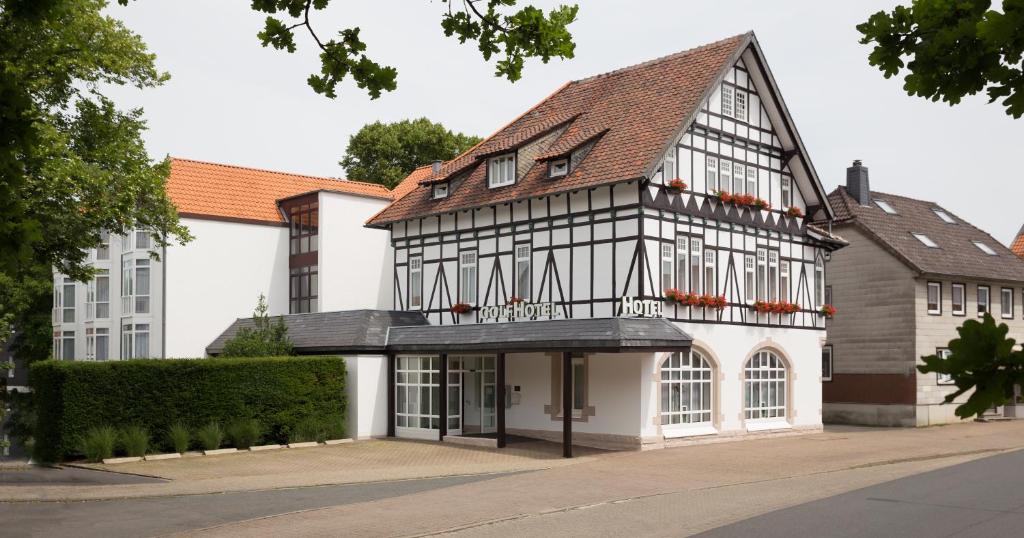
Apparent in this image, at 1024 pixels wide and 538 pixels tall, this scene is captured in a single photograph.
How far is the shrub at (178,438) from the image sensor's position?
23.6 metres

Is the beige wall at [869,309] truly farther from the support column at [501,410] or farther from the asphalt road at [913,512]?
the support column at [501,410]

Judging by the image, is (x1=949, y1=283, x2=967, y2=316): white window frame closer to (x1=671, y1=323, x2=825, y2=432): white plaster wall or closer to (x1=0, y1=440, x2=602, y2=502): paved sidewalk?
(x1=671, y1=323, x2=825, y2=432): white plaster wall

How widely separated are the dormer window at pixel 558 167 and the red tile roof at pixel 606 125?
26cm

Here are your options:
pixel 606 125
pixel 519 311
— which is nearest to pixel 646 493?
pixel 519 311

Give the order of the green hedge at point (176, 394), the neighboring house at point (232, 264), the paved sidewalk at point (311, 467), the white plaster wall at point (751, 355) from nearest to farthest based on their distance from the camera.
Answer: the paved sidewalk at point (311, 467) < the green hedge at point (176, 394) < the white plaster wall at point (751, 355) < the neighboring house at point (232, 264)

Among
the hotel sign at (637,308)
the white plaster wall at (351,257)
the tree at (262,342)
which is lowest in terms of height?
the tree at (262,342)

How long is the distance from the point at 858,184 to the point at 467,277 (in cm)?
1745

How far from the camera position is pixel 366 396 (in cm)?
2827

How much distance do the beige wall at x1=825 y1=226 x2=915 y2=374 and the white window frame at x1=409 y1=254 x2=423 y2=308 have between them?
50.1 feet

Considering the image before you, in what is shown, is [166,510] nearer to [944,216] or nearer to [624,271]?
[624,271]

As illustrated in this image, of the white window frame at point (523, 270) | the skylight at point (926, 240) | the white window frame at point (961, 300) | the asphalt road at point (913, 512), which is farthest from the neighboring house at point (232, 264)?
the asphalt road at point (913, 512)

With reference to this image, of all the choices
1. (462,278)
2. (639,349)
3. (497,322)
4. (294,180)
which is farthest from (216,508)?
(294,180)

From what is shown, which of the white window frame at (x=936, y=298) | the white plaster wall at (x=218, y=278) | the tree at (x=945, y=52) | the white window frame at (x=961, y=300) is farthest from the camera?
the white window frame at (x=961, y=300)

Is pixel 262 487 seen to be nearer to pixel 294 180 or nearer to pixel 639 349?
pixel 639 349
